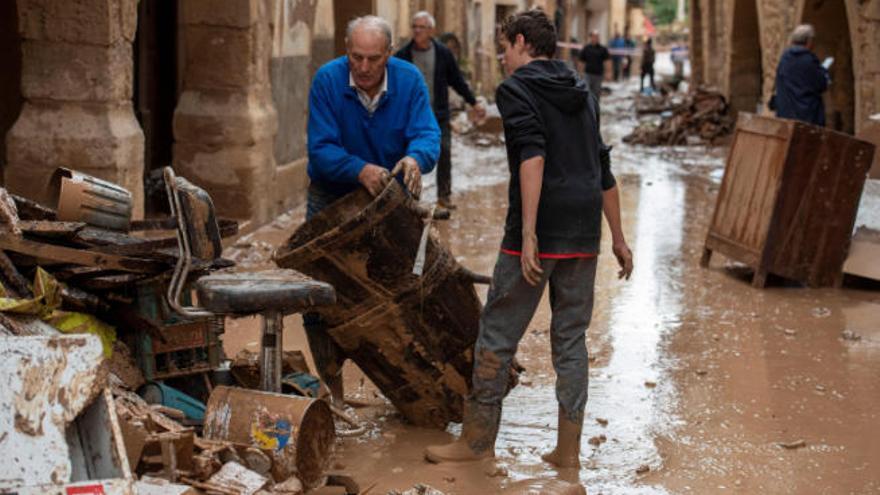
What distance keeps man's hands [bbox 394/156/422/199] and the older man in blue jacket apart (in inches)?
1.3

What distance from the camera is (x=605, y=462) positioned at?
17.4ft

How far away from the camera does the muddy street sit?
5.13 m

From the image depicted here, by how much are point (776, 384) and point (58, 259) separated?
3597mm

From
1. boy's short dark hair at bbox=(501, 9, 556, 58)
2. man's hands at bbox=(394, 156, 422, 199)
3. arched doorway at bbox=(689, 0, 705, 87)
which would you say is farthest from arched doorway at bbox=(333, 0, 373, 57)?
arched doorway at bbox=(689, 0, 705, 87)

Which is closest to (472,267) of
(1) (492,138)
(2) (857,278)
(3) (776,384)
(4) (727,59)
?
(2) (857,278)

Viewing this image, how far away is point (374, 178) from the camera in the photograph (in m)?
5.11

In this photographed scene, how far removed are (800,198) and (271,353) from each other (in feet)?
17.5

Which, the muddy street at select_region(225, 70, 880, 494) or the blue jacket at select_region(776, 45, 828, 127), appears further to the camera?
the blue jacket at select_region(776, 45, 828, 127)

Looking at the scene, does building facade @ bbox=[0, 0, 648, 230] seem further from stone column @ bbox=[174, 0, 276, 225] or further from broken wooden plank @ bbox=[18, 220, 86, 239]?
broken wooden plank @ bbox=[18, 220, 86, 239]

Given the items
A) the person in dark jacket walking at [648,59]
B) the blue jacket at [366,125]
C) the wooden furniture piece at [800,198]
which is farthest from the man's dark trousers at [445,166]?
the person in dark jacket walking at [648,59]

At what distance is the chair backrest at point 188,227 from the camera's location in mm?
4531

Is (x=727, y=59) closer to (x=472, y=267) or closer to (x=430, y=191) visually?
(x=430, y=191)

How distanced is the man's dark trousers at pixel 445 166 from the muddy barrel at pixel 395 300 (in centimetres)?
651

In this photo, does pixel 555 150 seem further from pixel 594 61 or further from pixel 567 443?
pixel 594 61
